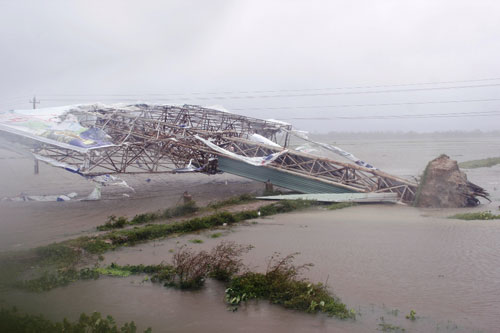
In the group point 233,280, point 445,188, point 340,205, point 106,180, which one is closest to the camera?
point 233,280

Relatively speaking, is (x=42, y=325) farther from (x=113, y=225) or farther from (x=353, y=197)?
(x=353, y=197)

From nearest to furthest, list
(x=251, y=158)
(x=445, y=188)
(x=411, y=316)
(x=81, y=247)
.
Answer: (x=411, y=316) < (x=81, y=247) < (x=445, y=188) < (x=251, y=158)

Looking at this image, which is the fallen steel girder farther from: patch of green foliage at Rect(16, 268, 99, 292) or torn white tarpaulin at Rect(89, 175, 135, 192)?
patch of green foliage at Rect(16, 268, 99, 292)

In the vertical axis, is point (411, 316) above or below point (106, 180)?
above

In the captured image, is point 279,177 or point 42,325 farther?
point 279,177

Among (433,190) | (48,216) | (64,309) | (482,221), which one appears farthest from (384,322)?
(48,216)

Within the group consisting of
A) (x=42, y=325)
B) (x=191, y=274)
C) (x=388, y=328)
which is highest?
(x=42, y=325)

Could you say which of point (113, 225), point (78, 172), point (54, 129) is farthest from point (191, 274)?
point (54, 129)

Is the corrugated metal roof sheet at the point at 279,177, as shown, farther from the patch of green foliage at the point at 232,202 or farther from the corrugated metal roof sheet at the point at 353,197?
the patch of green foliage at the point at 232,202
